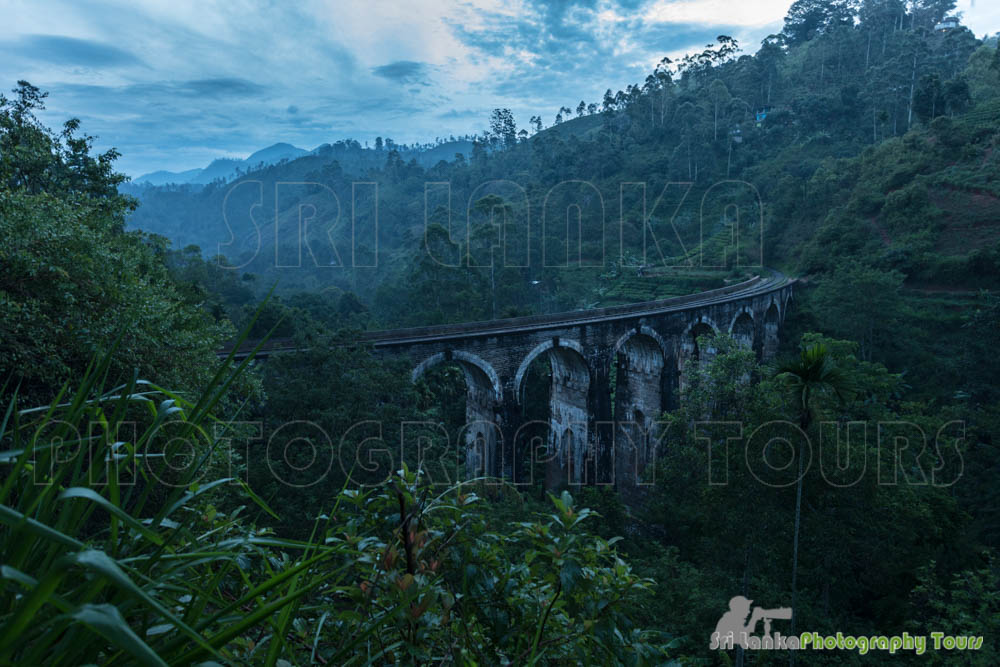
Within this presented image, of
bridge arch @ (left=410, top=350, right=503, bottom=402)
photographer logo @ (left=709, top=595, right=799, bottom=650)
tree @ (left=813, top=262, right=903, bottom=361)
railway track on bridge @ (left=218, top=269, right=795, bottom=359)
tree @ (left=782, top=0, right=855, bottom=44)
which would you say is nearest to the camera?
photographer logo @ (left=709, top=595, right=799, bottom=650)

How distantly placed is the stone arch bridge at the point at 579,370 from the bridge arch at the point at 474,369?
3 cm

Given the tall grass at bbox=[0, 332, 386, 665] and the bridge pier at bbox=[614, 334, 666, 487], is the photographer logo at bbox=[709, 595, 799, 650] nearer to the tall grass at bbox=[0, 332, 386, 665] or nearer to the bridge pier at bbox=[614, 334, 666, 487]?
the tall grass at bbox=[0, 332, 386, 665]

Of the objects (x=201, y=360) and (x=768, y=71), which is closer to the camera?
(x=201, y=360)

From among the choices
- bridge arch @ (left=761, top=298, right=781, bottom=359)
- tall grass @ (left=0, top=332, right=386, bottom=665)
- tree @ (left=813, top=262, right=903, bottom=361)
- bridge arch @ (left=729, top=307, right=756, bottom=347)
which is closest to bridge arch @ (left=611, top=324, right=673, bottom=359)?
bridge arch @ (left=729, top=307, right=756, bottom=347)

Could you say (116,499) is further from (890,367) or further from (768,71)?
(768,71)

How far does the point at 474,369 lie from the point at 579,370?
4153mm

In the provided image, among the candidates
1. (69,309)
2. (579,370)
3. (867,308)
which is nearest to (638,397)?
(579,370)

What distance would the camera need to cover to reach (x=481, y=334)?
14516 millimetres

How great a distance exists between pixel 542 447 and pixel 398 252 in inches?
1813

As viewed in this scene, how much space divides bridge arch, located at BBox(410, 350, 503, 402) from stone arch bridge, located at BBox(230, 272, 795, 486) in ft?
0.10

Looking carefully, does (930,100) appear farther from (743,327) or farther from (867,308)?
(743,327)

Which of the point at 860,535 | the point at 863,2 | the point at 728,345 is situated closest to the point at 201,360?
the point at 728,345

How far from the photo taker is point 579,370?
1725cm

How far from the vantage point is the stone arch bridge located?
579 inches
